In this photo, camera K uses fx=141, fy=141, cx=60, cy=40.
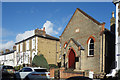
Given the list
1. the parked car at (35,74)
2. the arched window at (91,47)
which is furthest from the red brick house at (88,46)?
the parked car at (35,74)

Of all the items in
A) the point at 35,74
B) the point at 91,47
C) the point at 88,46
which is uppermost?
the point at 88,46

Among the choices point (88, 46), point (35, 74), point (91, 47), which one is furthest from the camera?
point (88, 46)

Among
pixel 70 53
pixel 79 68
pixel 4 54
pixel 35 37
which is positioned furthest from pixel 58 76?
pixel 4 54

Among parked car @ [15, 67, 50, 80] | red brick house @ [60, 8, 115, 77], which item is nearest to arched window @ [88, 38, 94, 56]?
red brick house @ [60, 8, 115, 77]

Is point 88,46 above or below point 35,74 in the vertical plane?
above

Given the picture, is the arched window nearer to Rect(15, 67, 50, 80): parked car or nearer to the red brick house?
the red brick house

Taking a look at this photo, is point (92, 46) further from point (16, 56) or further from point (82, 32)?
point (16, 56)

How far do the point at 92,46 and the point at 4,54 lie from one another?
36.8 m

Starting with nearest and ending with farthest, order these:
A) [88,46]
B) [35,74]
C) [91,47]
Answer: [35,74] → [91,47] → [88,46]

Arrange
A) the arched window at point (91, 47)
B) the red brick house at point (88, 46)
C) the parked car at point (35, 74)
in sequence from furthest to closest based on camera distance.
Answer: the arched window at point (91, 47) < the red brick house at point (88, 46) < the parked car at point (35, 74)

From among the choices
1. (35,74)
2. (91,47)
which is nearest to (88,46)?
(91,47)

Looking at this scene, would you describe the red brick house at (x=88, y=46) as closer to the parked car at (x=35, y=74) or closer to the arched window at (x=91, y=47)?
the arched window at (x=91, y=47)

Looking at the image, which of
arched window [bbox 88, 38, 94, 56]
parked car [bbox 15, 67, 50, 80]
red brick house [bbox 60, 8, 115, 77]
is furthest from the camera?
arched window [bbox 88, 38, 94, 56]

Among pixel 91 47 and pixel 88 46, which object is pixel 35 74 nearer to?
pixel 88 46
